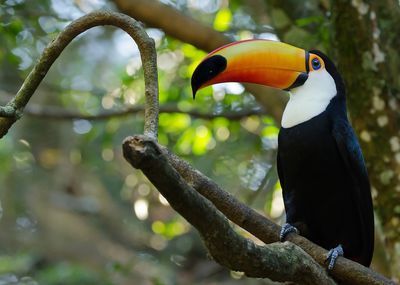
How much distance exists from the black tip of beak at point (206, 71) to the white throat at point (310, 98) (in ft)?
1.86

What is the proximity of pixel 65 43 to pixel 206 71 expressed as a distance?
0.80 meters

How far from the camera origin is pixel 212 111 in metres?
5.98

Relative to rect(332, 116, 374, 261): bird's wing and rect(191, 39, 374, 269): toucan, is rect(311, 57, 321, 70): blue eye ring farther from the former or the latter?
rect(332, 116, 374, 261): bird's wing

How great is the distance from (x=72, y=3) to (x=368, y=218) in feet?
10.6

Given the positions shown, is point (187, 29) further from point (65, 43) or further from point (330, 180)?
point (65, 43)

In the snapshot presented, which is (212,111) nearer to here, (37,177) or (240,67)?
(240,67)

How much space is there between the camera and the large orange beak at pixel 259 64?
3.61m

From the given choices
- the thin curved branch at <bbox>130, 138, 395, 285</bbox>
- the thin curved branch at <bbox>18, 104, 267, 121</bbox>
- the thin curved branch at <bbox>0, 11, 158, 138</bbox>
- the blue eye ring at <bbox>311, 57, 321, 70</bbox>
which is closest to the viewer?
the thin curved branch at <bbox>0, 11, 158, 138</bbox>

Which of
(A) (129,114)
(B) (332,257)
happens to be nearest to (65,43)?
(B) (332,257)

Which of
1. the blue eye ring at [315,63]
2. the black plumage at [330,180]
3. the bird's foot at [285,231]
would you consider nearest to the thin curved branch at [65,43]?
the bird's foot at [285,231]

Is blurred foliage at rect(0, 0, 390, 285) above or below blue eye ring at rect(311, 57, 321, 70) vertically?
below

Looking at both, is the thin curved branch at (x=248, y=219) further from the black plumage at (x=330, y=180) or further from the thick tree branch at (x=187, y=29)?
the thick tree branch at (x=187, y=29)

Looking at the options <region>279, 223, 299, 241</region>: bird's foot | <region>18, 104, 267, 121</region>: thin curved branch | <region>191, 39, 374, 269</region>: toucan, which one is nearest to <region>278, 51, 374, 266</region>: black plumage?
<region>191, 39, 374, 269</region>: toucan

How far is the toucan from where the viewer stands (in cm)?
387
